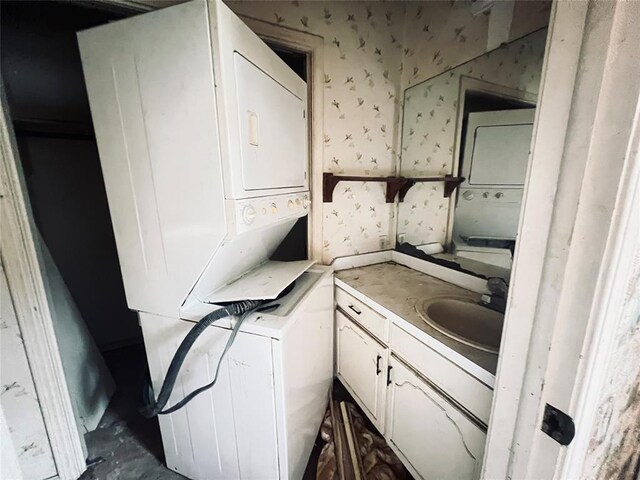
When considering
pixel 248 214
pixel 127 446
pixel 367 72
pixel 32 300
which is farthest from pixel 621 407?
pixel 127 446

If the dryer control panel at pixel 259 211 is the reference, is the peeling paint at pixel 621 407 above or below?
below

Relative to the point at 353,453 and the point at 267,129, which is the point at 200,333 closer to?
the point at 267,129

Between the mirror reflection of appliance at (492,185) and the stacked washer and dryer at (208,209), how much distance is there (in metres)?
1.10

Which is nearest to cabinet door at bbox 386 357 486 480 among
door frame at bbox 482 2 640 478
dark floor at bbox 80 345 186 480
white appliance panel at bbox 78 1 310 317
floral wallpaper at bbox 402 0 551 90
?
door frame at bbox 482 2 640 478

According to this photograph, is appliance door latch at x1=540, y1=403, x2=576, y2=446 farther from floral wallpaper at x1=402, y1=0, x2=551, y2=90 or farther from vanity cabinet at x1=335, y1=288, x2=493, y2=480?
floral wallpaper at x1=402, y1=0, x2=551, y2=90

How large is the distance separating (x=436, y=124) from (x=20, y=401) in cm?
303

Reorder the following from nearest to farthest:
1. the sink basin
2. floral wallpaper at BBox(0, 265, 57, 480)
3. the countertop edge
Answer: the countertop edge
floral wallpaper at BBox(0, 265, 57, 480)
the sink basin

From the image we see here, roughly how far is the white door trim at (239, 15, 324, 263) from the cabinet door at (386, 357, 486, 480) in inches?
42.3

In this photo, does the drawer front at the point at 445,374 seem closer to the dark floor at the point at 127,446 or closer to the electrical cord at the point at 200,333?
the electrical cord at the point at 200,333

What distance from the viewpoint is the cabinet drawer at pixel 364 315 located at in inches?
59.2

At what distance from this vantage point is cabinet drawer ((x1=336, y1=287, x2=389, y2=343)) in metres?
1.50

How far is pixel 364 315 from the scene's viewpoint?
5.49 feet

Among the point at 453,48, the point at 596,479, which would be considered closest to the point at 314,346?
the point at 596,479

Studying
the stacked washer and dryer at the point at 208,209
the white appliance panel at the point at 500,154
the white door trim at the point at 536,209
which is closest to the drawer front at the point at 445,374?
the white door trim at the point at 536,209
